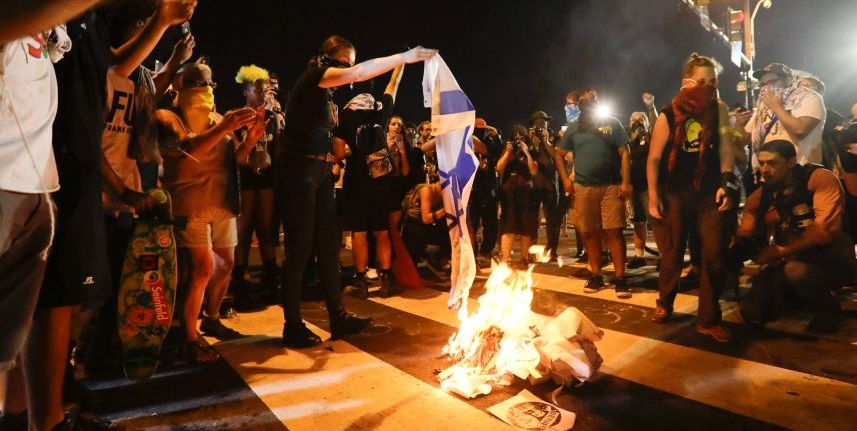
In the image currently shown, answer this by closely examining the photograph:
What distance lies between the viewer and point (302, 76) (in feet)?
12.2

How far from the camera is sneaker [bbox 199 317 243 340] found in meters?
4.10

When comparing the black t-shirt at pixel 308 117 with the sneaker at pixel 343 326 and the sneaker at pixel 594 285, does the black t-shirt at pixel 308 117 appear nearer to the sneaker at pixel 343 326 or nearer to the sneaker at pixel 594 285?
the sneaker at pixel 343 326

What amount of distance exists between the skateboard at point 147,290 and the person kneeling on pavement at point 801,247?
423cm

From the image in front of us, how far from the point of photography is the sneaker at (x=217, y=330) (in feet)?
13.5

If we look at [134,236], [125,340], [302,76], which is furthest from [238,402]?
[302,76]

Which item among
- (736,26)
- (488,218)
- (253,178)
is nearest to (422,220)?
(488,218)

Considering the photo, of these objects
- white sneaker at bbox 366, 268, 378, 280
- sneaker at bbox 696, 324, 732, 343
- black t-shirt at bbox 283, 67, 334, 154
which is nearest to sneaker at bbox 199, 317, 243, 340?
black t-shirt at bbox 283, 67, 334, 154

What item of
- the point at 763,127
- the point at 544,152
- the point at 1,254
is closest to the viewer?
the point at 1,254

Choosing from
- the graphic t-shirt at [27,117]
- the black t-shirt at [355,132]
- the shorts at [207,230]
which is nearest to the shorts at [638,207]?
the black t-shirt at [355,132]

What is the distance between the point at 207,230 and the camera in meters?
3.71

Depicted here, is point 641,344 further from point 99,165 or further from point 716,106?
point 99,165

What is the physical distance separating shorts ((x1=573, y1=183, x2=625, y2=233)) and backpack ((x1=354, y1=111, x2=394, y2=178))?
2.29 m

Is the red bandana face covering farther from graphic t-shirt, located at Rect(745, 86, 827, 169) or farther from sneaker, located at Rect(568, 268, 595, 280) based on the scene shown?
sneaker, located at Rect(568, 268, 595, 280)

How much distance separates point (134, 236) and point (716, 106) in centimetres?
430
